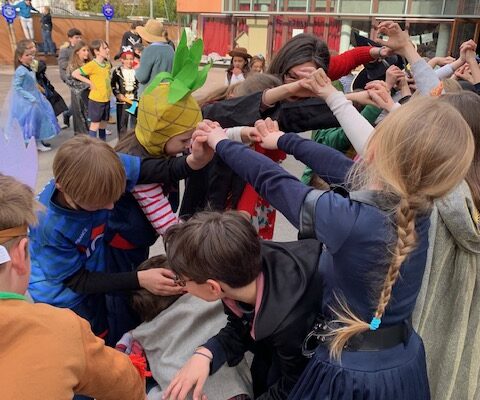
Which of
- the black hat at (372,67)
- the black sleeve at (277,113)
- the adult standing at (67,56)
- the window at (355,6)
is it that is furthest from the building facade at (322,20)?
the black sleeve at (277,113)

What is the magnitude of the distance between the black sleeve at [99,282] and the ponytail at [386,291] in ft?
2.43

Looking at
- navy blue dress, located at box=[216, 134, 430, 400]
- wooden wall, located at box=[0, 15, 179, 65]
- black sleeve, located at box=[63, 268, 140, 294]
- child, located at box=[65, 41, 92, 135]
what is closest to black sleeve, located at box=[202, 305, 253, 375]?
navy blue dress, located at box=[216, 134, 430, 400]

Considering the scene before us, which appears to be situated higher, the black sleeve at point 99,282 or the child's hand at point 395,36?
the child's hand at point 395,36

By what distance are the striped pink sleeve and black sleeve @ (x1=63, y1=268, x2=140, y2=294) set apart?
9.1 inches

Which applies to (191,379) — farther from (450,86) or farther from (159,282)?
(450,86)

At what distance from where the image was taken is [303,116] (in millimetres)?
1854

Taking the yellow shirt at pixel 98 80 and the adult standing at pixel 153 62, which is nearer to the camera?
the adult standing at pixel 153 62

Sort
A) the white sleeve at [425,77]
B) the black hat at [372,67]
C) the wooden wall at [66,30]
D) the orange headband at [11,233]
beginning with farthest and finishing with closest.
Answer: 1. the wooden wall at [66,30]
2. the black hat at [372,67]
3. the white sleeve at [425,77]
4. the orange headband at [11,233]

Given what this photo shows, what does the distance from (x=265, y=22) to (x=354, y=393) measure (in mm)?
23475

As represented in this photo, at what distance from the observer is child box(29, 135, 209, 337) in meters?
1.51

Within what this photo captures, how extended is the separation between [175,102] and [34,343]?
3.06 ft

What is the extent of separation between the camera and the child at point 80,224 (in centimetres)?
151

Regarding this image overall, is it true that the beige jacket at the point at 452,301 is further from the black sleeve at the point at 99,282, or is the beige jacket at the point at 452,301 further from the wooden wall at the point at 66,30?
the wooden wall at the point at 66,30

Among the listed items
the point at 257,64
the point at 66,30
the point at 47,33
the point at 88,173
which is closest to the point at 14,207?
the point at 88,173
